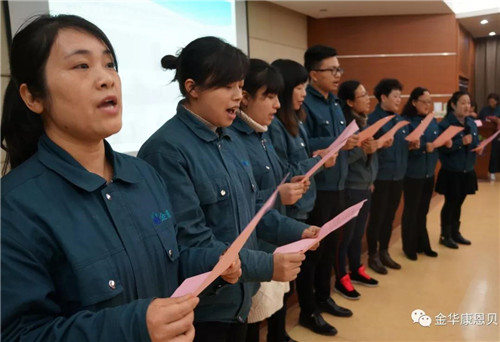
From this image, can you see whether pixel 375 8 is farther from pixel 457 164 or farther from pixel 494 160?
pixel 494 160

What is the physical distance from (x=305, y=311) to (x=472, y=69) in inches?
334

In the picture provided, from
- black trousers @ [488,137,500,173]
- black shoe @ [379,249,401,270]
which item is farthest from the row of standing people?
black trousers @ [488,137,500,173]

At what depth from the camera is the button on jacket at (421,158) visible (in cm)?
342

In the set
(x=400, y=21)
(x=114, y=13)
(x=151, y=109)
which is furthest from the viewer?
(x=400, y=21)

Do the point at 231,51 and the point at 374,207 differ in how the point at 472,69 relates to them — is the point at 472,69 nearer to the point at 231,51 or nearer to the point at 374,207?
the point at 374,207

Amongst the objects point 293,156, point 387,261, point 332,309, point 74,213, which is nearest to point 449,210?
point 387,261

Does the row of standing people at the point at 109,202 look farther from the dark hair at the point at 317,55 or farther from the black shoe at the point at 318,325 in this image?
the dark hair at the point at 317,55

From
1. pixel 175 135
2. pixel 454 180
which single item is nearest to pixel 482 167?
pixel 454 180

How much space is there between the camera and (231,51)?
1273 mm

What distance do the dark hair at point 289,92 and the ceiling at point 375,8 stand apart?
134 inches

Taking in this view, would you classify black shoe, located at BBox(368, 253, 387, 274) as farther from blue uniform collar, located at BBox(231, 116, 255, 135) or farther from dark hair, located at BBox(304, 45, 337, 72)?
blue uniform collar, located at BBox(231, 116, 255, 135)

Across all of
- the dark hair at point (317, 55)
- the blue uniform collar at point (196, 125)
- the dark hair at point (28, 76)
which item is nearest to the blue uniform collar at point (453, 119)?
the dark hair at point (317, 55)

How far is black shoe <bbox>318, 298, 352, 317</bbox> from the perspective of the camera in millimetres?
2547

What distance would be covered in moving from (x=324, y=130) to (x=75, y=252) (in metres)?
1.96
